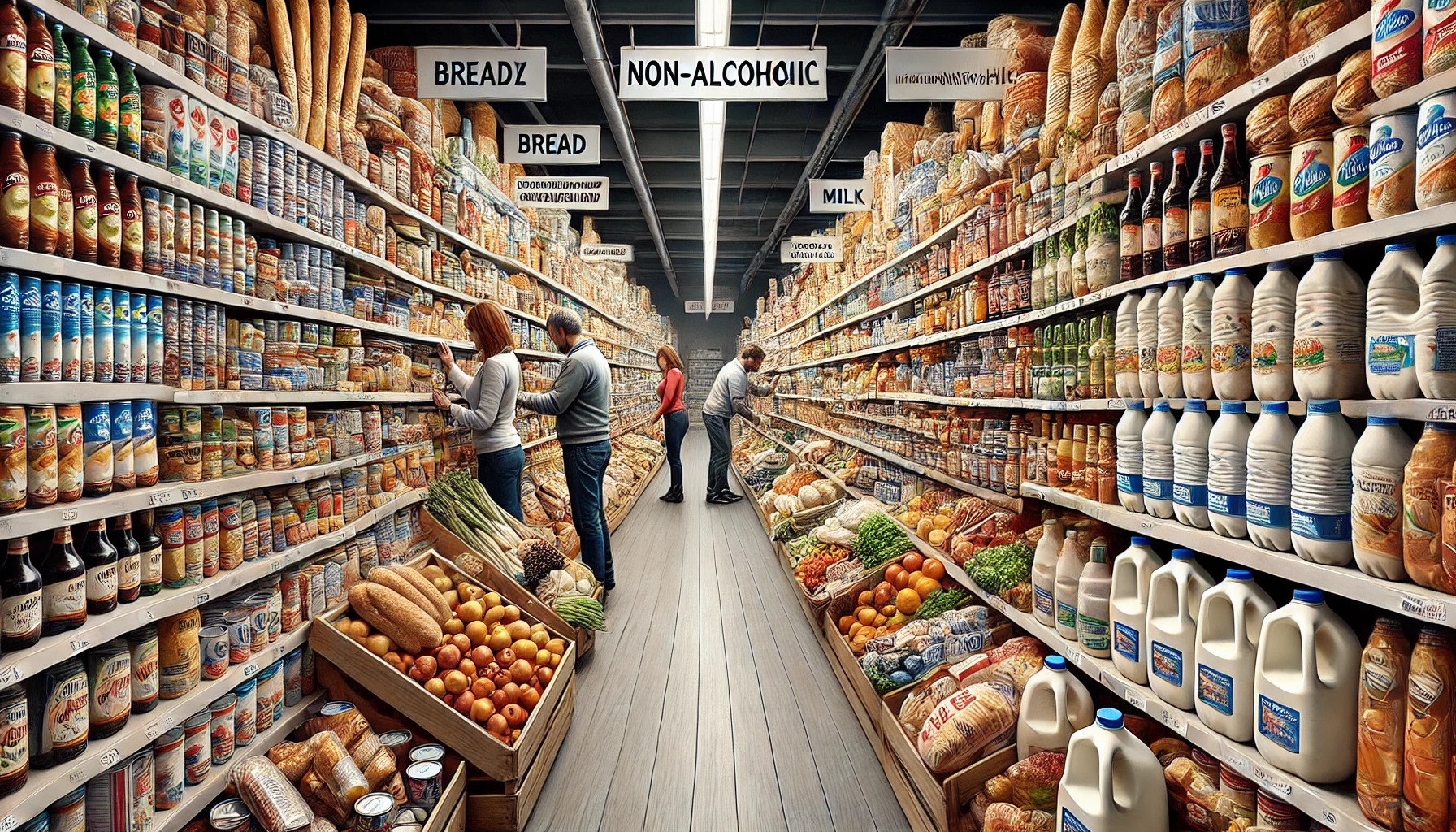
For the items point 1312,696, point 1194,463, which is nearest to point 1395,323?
point 1194,463

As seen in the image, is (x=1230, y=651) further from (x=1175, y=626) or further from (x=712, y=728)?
(x=712, y=728)

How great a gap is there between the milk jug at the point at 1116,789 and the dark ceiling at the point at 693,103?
5.15 metres

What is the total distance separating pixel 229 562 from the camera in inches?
100

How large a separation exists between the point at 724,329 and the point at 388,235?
22037 millimetres

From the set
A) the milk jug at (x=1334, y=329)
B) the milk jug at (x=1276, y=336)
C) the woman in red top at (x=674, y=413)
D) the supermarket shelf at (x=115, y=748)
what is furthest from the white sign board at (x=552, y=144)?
the milk jug at (x=1334, y=329)

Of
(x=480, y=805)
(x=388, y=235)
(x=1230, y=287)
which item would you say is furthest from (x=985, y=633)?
(x=388, y=235)

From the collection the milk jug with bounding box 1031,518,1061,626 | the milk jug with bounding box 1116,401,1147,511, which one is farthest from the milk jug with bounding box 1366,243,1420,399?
the milk jug with bounding box 1031,518,1061,626

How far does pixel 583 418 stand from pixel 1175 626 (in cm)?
387

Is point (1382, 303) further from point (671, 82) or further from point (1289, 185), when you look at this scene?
point (671, 82)

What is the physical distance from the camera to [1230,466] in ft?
6.18

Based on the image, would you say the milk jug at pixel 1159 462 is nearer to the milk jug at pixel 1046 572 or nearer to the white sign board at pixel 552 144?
the milk jug at pixel 1046 572

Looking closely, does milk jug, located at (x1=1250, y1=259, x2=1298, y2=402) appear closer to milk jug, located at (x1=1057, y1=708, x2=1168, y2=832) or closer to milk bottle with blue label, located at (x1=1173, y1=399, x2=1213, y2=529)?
milk bottle with blue label, located at (x1=1173, y1=399, x2=1213, y2=529)

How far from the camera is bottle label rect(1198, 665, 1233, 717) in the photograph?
71.1 inches

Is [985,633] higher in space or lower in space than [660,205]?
lower
